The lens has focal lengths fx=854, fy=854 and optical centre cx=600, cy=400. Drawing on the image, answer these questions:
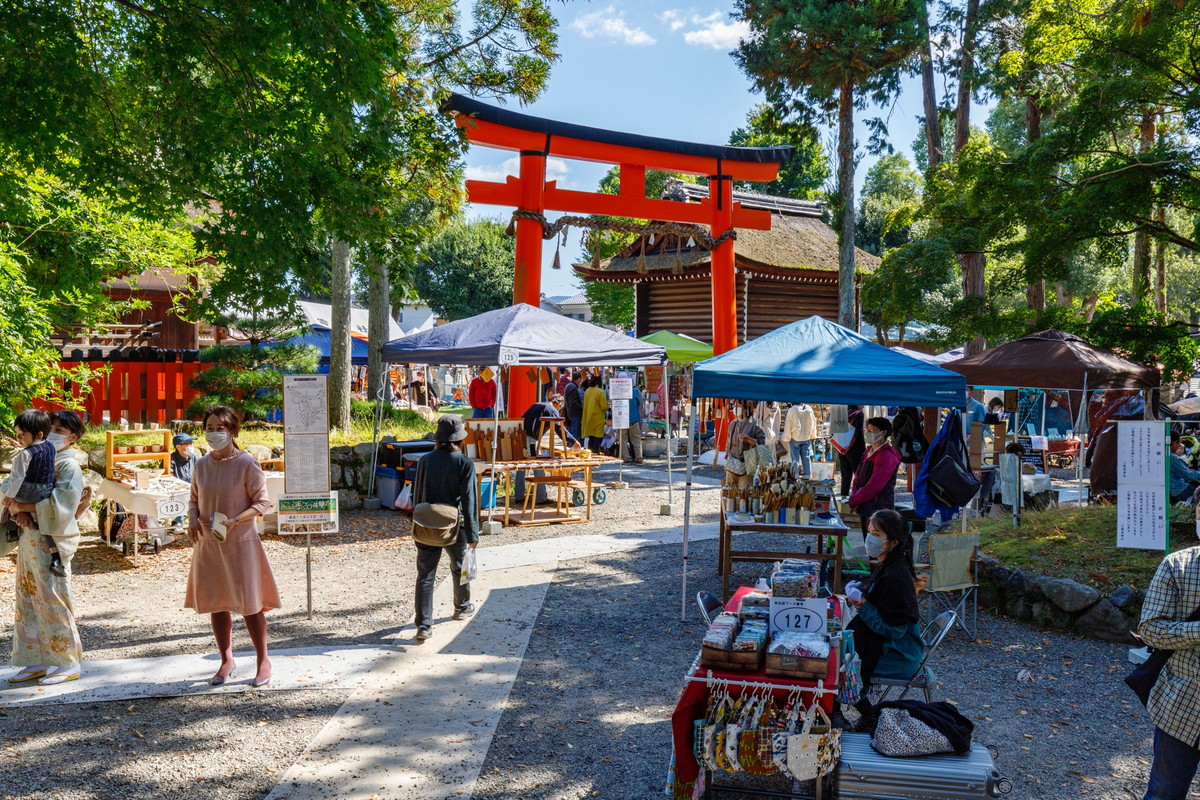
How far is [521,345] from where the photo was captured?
36.2 feet

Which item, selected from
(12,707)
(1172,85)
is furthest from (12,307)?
(1172,85)

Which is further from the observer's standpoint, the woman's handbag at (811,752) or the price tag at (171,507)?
the price tag at (171,507)

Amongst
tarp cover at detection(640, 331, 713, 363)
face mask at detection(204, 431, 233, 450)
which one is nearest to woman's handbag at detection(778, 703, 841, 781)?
Answer: face mask at detection(204, 431, 233, 450)

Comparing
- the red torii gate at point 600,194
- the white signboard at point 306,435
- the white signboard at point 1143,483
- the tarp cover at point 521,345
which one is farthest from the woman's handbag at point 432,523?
the red torii gate at point 600,194

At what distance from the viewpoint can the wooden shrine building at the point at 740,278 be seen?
23.6 metres

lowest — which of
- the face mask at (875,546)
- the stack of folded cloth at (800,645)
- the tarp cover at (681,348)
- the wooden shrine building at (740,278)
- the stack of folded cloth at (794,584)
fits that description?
the stack of folded cloth at (800,645)

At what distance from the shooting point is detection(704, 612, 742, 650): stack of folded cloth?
4.16 metres

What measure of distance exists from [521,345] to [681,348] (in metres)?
8.44

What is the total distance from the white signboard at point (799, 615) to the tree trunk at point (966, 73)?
1486cm

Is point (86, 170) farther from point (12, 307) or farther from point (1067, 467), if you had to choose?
point (1067, 467)

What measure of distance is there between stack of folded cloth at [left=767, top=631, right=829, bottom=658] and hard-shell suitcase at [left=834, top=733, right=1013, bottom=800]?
50 centimetres

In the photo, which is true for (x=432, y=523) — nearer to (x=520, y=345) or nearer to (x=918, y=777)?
(x=918, y=777)

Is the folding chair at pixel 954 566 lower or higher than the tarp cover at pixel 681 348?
lower

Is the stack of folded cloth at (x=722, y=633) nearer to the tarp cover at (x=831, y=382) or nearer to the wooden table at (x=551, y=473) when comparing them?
the tarp cover at (x=831, y=382)
